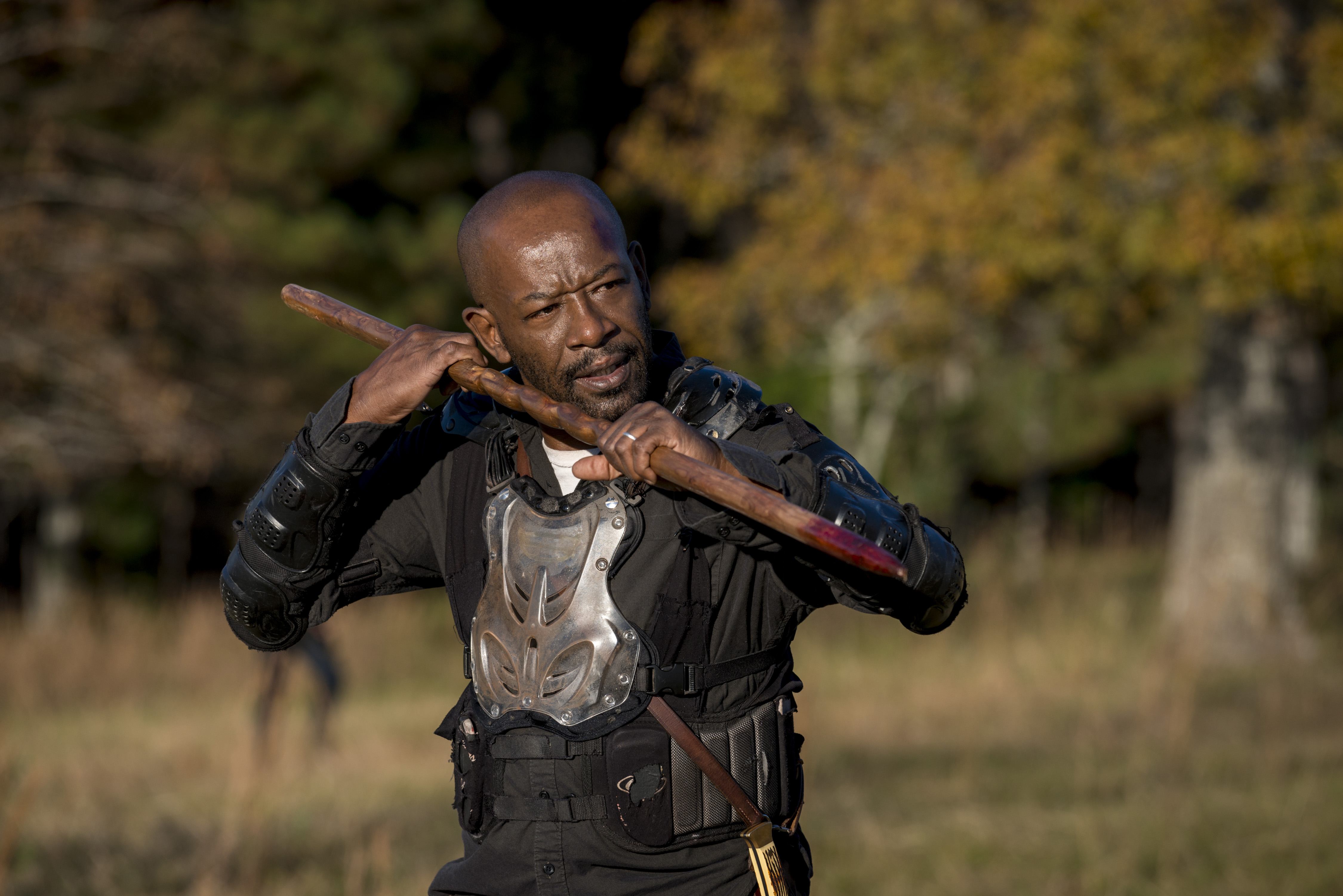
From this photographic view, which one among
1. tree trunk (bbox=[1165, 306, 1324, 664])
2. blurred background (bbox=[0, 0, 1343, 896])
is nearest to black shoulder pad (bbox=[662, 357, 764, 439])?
blurred background (bbox=[0, 0, 1343, 896])

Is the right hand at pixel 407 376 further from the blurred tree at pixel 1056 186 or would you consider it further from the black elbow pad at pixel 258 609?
the blurred tree at pixel 1056 186

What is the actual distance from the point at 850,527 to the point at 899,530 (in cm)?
10

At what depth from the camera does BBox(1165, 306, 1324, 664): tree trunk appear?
1098cm

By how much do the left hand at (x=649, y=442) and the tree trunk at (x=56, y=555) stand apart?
13992 millimetres

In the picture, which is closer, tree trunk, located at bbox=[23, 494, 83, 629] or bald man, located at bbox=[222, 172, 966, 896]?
bald man, located at bbox=[222, 172, 966, 896]

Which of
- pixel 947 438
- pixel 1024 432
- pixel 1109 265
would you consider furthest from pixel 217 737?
pixel 1024 432

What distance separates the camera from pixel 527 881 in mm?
2312

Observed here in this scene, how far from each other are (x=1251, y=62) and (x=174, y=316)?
9.91 metres

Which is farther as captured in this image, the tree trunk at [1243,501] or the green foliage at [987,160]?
the tree trunk at [1243,501]

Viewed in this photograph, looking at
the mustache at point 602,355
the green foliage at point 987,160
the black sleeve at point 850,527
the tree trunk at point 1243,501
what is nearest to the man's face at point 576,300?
the mustache at point 602,355

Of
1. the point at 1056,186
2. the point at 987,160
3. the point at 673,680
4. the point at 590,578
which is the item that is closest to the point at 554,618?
the point at 590,578

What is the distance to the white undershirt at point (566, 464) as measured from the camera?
2.49 meters

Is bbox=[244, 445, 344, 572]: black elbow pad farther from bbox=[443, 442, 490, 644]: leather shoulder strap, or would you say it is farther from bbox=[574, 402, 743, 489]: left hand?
bbox=[574, 402, 743, 489]: left hand

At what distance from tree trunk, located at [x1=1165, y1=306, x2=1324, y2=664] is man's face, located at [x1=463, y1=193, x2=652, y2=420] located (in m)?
9.30
